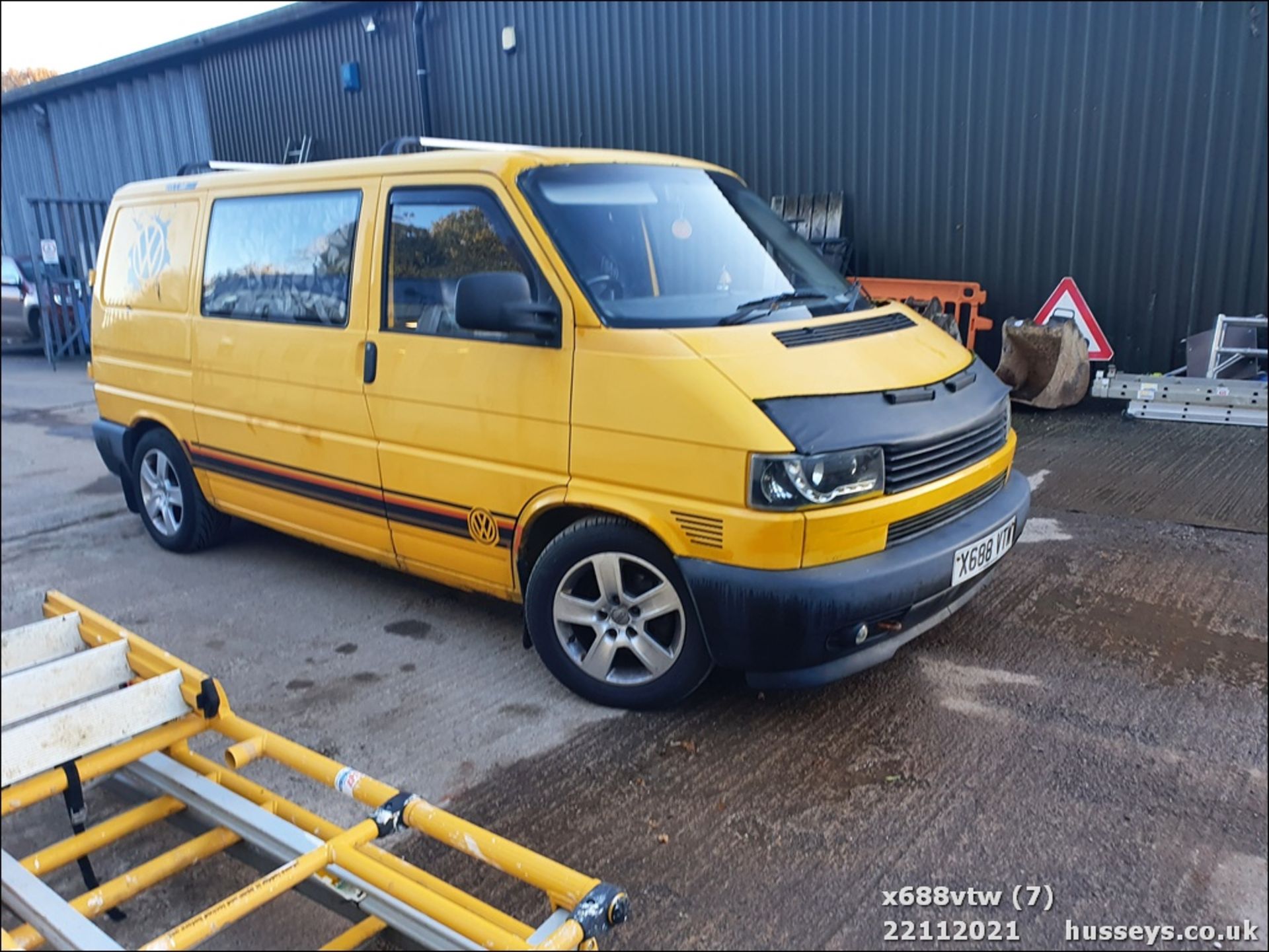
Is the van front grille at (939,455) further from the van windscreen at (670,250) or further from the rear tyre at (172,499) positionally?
the rear tyre at (172,499)

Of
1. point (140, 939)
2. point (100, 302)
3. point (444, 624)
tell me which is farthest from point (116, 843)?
point (100, 302)

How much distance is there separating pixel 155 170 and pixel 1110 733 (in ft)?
58.0

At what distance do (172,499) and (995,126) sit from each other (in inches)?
297

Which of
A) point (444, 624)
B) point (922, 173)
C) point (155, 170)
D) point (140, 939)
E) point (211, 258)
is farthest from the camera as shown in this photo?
point (155, 170)

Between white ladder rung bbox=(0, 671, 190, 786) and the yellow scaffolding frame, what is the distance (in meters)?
0.04

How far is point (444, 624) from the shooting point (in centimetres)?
458

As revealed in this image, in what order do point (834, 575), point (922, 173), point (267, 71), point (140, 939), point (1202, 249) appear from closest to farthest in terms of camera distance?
point (140, 939)
point (834, 575)
point (1202, 249)
point (922, 173)
point (267, 71)

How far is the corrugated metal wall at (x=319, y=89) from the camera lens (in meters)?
13.1

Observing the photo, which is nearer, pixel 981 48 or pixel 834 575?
pixel 834 575

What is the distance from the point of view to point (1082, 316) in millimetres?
8734

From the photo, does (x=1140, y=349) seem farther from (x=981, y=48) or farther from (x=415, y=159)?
(x=415, y=159)

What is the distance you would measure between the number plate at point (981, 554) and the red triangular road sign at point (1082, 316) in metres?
5.61

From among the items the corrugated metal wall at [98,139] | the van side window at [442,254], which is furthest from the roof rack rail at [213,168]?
the corrugated metal wall at [98,139]

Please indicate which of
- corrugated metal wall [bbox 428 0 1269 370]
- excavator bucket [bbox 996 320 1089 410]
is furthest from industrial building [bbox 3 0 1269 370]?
excavator bucket [bbox 996 320 1089 410]
